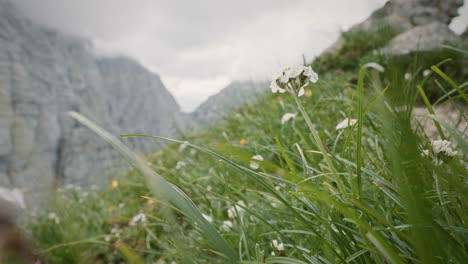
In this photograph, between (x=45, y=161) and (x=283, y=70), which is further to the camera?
(x=283, y=70)

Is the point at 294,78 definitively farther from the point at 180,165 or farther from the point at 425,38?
the point at 425,38

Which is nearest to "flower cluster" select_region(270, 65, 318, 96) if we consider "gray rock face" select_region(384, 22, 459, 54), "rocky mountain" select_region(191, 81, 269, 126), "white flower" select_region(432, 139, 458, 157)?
"white flower" select_region(432, 139, 458, 157)

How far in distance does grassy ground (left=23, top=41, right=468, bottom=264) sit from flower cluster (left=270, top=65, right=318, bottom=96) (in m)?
0.10

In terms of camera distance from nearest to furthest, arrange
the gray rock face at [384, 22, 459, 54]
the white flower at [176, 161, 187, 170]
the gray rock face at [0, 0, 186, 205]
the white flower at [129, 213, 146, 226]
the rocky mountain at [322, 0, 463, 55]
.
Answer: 1. the gray rock face at [0, 0, 186, 205]
2. the white flower at [129, 213, 146, 226]
3. the white flower at [176, 161, 187, 170]
4. the gray rock face at [384, 22, 459, 54]
5. the rocky mountain at [322, 0, 463, 55]

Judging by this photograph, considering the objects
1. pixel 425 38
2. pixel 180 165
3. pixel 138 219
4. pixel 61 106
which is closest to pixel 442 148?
pixel 138 219

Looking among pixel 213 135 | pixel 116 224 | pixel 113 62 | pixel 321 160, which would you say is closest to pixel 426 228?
pixel 321 160

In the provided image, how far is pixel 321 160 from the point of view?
1.07m

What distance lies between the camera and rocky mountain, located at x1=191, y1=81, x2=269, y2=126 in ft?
10.2

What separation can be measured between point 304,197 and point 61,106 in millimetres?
6756

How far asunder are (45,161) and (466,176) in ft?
2.72

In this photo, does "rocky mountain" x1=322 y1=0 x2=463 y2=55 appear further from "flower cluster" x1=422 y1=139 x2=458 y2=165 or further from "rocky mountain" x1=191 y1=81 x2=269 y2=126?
"flower cluster" x1=422 y1=139 x2=458 y2=165

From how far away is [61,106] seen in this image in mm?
5512

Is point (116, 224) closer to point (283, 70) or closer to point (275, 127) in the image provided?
→ point (275, 127)

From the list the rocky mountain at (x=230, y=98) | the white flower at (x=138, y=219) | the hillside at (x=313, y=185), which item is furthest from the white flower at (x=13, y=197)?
the rocky mountain at (x=230, y=98)
